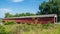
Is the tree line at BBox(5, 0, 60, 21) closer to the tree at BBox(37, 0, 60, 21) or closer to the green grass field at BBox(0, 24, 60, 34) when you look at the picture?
the tree at BBox(37, 0, 60, 21)

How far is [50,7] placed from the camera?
50.6 meters

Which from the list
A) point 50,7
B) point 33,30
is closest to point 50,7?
point 50,7

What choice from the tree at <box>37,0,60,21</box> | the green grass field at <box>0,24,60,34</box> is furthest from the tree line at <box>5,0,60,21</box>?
the green grass field at <box>0,24,60,34</box>

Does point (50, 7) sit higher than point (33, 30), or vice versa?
point (33, 30)

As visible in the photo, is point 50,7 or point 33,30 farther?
point 50,7

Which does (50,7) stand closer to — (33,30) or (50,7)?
(50,7)

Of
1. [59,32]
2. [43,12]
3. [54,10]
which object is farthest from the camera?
[43,12]

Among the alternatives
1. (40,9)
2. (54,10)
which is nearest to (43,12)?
(40,9)

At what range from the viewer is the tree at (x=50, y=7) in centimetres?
4898

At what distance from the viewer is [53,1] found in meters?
51.4

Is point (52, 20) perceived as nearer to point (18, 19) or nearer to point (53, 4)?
point (18, 19)

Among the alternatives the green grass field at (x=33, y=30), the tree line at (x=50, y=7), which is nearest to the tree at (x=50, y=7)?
the tree line at (x=50, y=7)

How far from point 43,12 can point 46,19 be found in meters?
23.3

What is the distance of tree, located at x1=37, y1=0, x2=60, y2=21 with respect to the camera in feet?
161
